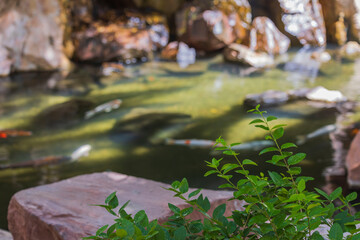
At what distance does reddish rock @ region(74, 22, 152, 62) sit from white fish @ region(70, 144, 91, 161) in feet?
16.4

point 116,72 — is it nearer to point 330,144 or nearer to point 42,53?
point 42,53

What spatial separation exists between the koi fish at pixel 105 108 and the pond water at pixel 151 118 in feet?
0.36

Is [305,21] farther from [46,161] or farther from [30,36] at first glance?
[46,161]

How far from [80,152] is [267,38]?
6.65 m

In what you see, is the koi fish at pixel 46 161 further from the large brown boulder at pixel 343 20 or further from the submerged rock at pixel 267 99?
the large brown boulder at pixel 343 20

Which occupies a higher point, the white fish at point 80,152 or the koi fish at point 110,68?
the white fish at point 80,152

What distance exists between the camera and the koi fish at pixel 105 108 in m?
5.51

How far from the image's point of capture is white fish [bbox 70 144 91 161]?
4137 millimetres

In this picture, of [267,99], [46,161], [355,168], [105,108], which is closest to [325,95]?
[267,99]

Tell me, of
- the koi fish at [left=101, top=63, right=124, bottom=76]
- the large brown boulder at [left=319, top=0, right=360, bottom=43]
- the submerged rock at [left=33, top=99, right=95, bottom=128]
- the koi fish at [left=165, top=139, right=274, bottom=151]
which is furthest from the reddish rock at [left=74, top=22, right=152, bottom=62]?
the koi fish at [left=165, top=139, right=274, bottom=151]

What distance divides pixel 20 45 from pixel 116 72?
207cm

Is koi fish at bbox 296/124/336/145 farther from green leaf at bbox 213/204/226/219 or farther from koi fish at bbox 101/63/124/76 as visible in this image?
koi fish at bbox 101/63/124/76

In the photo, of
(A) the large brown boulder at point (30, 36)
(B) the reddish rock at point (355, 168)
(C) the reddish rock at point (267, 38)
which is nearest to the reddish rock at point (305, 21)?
(C) the reddish rock at point (267, 38)

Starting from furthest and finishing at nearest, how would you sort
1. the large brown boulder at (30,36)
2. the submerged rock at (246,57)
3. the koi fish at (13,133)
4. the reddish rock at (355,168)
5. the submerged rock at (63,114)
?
the submerged rock at (246,57), the large brown boulder at (30,36), the submerged rock at (63,114), the koi fish at (13,133), the reddish rock at (355,168)
